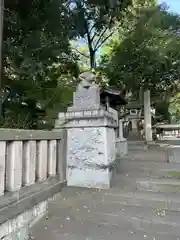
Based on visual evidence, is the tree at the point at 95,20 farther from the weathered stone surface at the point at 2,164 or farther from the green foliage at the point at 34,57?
the weathered stone surface at the point at 2,164

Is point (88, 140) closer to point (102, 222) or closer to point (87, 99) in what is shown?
point (87, 99)

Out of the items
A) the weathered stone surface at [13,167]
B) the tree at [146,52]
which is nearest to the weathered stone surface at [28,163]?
the weathered stone surface at [13,167]

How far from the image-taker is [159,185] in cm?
289

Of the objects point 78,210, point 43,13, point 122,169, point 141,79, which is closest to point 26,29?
point 43,13

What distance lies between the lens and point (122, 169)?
11.6ft

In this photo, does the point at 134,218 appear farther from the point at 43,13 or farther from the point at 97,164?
the point at 43,13

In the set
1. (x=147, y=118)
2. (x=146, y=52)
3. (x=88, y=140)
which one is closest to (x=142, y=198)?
(x=88, y=140)

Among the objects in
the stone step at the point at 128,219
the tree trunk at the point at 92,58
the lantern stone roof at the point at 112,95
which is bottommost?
the stone step at the point at 128,219

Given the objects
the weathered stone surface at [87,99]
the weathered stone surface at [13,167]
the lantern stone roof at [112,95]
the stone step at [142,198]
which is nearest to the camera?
the weathered stone surface at [13,167]

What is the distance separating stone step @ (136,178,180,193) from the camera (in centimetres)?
282

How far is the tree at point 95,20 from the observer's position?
7.90 metres

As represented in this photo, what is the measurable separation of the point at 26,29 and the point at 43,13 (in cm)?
73

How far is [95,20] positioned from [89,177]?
25.6ft

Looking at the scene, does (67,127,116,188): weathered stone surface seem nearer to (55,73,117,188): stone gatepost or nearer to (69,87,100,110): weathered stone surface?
(55,73,117,188): stone gatepost
